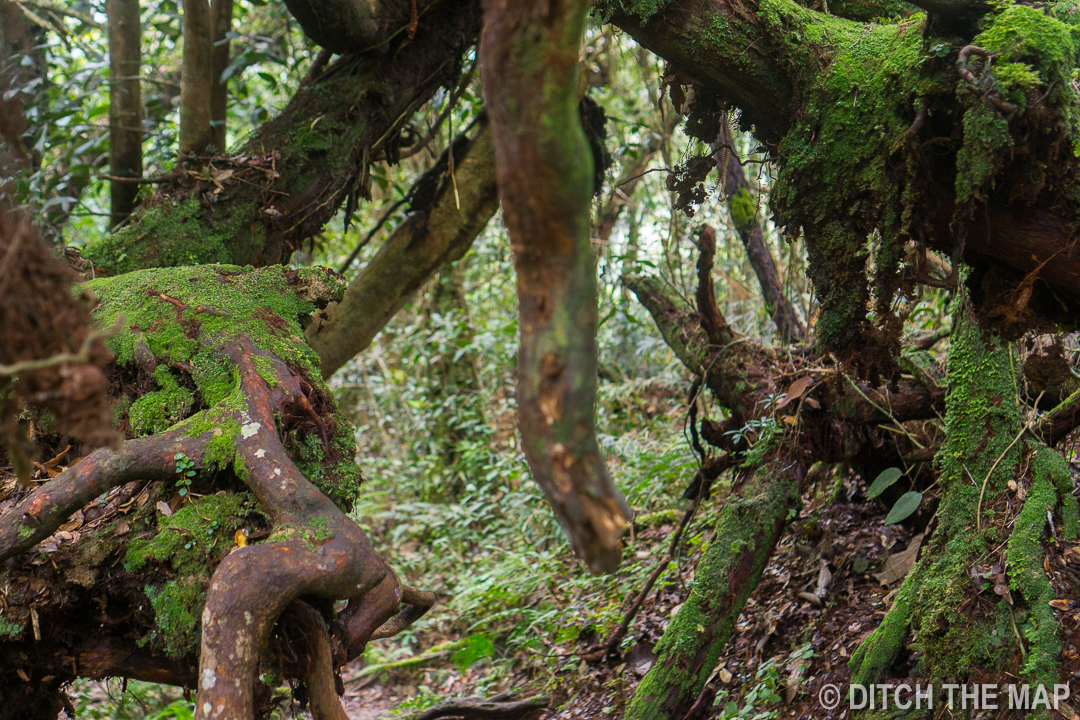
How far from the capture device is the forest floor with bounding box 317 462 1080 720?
11.4ft

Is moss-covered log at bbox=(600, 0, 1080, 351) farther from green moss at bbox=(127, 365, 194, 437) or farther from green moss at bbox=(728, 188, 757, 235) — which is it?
green moss at bbox=(127, 365, 194, 437)

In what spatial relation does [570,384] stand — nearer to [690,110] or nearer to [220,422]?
[220,422]

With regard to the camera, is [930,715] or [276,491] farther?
[930,715]

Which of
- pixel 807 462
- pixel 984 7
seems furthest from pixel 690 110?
pixel 807 462

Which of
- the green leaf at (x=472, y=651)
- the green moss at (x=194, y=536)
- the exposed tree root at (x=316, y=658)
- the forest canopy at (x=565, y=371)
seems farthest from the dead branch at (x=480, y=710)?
the green moss at (x=194, y=536)

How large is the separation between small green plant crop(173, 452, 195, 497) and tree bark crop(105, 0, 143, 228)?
3.73 meters

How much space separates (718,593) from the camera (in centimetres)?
372

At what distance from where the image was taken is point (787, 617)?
421 cm

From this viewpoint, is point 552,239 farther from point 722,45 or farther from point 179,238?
point 179,238

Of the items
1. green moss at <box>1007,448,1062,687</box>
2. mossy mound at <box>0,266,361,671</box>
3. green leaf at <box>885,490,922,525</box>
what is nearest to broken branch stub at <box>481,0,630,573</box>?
mossy mound at <box>0,266,361,671</box>

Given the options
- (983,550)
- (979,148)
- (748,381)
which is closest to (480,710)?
(748,381)

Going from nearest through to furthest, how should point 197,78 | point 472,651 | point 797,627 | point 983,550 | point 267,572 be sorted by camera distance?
point 267,572
point 983,550
point 797,627
point 197,78
point 472,651

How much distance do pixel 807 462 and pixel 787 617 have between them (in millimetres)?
935

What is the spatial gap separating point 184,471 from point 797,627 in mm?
3360
